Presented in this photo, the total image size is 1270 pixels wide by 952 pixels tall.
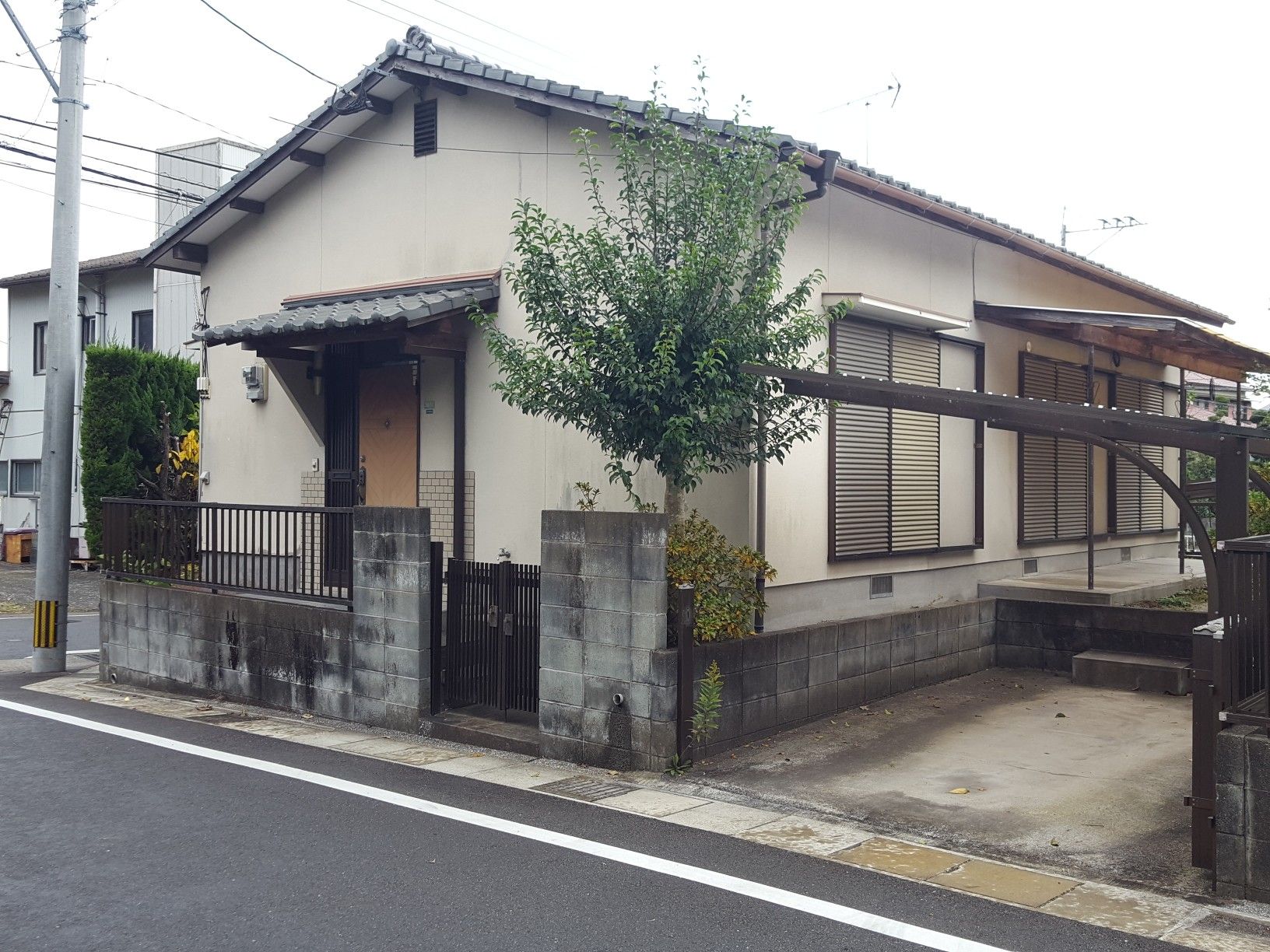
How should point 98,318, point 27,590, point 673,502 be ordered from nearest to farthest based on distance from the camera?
point 673,502 → point 27,590 → point 98,318

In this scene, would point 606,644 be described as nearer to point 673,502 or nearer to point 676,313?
point 673,502

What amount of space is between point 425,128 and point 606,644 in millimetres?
6439

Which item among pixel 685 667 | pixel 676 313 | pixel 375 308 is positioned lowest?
pixel 685 667

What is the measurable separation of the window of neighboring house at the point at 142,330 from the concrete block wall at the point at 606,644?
23549 mm

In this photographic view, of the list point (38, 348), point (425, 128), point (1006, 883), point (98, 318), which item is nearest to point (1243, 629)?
point (1006, 883)

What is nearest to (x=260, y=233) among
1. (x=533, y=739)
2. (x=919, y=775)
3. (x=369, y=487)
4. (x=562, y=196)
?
(x=369, y=487)

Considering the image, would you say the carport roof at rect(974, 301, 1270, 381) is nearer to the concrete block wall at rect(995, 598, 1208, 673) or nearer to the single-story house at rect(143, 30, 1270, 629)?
the single-story house at rect(143, 30, 1270, 629)

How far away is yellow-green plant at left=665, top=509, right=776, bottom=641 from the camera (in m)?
8.02

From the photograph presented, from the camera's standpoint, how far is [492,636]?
28.7ft

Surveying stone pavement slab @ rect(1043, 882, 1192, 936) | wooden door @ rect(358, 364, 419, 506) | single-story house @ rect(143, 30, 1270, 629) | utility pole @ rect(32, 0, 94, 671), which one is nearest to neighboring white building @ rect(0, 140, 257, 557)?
utility pole @ rect(32, 0, 94, 671)

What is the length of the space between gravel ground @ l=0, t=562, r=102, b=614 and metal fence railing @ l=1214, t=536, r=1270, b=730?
1703 cm

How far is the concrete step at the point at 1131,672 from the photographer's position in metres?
10.3

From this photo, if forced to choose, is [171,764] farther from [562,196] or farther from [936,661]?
[936,661]

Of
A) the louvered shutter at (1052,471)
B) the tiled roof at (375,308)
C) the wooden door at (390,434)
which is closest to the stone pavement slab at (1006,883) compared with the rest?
the tiled roof at (375,308)
